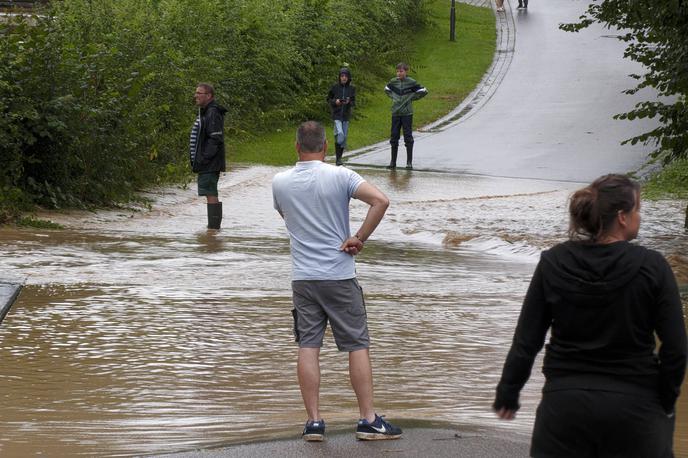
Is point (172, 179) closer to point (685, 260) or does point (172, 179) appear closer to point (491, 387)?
point (685, 260)

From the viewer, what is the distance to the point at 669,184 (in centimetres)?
2016

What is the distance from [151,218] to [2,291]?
616 cm

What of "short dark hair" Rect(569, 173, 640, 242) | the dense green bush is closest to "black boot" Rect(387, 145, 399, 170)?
the dense green bush

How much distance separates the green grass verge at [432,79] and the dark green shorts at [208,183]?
29.2 ft

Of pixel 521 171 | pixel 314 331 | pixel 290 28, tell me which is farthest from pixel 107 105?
pixel 290 28

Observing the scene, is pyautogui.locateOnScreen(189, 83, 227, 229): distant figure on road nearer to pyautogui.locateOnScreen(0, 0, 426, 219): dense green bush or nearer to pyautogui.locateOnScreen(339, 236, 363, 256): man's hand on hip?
pyautogui.locateOnScreen(0, 0, 426, 219): dense green bush

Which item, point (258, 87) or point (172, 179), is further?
point (258, 87)

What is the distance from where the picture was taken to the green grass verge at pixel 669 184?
62.0ft

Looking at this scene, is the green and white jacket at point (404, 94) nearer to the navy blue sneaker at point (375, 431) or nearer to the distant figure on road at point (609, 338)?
the navy blue sneaker at point (375, 431)

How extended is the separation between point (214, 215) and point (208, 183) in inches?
14.7

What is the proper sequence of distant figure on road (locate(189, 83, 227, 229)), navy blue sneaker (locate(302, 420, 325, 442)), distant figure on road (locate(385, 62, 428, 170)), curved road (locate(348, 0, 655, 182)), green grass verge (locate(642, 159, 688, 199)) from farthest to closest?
curved road (locate(348, 0, 655, 182)) → distant figure on road (locate(385, 62, 428, 170)) → green grass verge (locate(642, 159, 688, 199)) → distant figure on road (locate(189, 83, 227, 229)) → navy blue sneaker (locate(302, 420, 325, 442))

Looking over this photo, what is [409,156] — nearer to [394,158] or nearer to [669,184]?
[394,158]

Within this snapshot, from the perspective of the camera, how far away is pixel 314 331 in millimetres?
6203

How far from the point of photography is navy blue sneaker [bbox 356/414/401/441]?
19.8 ft
